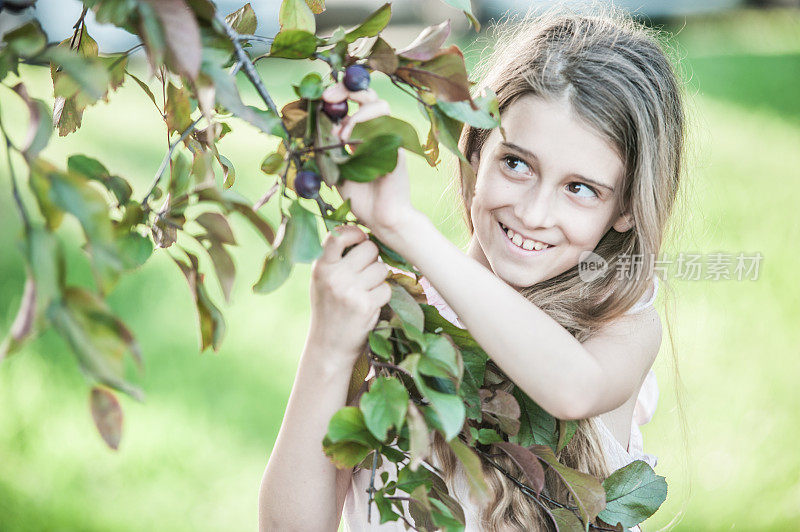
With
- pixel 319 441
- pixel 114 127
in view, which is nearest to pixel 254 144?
pixel 114 127

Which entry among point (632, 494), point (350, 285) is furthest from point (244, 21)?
point (632, 494)

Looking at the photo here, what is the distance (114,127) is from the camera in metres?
3.92

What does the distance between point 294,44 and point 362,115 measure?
9 centimetres

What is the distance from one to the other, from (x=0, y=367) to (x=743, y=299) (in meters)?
2.53

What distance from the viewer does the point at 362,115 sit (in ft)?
2.34

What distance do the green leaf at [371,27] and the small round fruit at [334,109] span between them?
62mm

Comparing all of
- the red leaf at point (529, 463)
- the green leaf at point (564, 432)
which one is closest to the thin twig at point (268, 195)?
the red leaf at point (529, 463)

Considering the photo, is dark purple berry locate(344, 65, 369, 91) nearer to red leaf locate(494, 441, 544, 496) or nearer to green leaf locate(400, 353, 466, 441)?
green leaf locate(400, 353, 466, 441)

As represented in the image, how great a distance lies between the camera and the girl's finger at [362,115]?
682 millimetres

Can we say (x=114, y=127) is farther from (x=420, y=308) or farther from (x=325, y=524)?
(x=420, y=308)

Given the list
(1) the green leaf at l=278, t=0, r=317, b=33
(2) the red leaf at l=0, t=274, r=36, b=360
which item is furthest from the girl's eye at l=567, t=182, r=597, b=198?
(2) the red leaf at l=0, t=274, r=36, b=360

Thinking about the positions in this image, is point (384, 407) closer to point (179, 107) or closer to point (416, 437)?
point (416, 437)

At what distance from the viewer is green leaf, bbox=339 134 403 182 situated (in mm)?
625

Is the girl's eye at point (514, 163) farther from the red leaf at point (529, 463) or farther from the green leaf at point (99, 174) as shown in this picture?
the green leaf at point (99, 174)
